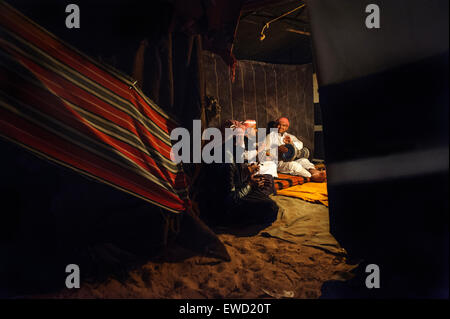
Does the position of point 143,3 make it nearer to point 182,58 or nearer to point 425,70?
point 182,58

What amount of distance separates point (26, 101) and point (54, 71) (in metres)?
0.26

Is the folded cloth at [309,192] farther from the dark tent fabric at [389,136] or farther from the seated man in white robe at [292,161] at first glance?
the dark tent fabric at [389,136]

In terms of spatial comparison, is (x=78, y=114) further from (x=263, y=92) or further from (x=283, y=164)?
(x=263, y=92)

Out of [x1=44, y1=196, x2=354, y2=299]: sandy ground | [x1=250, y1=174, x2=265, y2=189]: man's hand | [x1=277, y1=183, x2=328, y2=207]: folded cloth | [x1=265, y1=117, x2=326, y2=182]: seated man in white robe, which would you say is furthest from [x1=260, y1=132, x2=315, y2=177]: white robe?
[x1=44, y1=196, x2=354, y2=299]: sandy ground

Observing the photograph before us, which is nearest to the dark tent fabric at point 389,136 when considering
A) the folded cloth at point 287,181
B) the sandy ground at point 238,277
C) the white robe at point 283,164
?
the sandy ground at point 238,277

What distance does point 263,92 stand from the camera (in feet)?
18.6

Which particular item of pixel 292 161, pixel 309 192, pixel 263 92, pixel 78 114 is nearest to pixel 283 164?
Result: pixel 292 161

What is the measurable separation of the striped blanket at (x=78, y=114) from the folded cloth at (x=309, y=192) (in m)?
2.35

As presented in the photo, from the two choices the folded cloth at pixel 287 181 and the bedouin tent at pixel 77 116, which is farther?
the folded cloth at pixel 287 181

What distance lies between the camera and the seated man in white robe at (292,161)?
487cm

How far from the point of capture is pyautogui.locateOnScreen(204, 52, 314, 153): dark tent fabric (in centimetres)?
507

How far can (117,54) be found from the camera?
1929 millimetres

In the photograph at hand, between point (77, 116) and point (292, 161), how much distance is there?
14.4 ft
